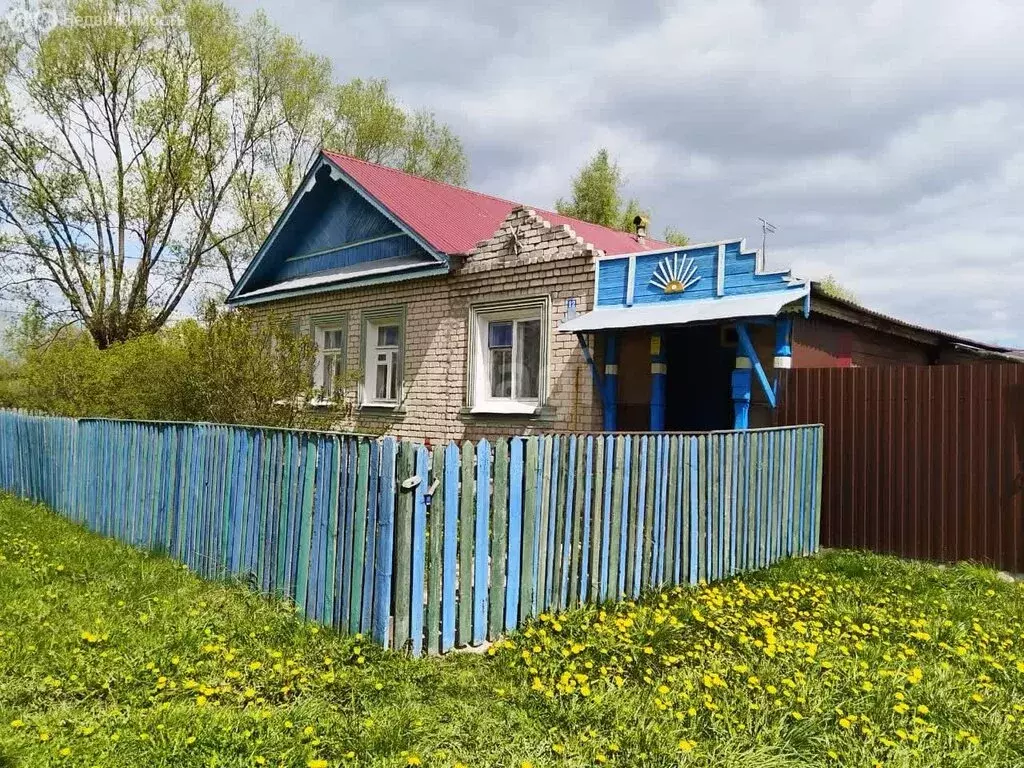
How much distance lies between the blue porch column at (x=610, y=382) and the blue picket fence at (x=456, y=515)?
250 cm

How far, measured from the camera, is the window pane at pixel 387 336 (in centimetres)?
1256

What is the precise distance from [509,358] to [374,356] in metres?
3.09

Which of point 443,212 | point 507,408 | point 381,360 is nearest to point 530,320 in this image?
point 507,408

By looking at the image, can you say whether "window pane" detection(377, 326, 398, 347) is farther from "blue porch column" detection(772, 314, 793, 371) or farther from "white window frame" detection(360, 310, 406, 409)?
"blue porch column" detection(772, 314, 793, 371)

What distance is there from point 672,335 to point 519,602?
5952 millimetres

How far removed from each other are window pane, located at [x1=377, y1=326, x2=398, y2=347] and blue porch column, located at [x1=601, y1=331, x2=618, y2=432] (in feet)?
15.1

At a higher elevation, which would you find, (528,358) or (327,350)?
(327,350)

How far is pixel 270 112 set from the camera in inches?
1033

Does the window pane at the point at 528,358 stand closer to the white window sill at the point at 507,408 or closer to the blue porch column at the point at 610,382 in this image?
the white window sill at the point at 507,408

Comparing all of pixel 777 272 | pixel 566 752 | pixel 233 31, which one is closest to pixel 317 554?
pixel 566 752

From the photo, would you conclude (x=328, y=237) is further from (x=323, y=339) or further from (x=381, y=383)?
(x=381, y=383)

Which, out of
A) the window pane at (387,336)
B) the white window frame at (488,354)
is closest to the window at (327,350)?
the window pane at (387,336)

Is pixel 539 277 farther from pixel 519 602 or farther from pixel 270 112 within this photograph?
pixel 270 112

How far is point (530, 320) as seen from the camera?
34.2 feet
